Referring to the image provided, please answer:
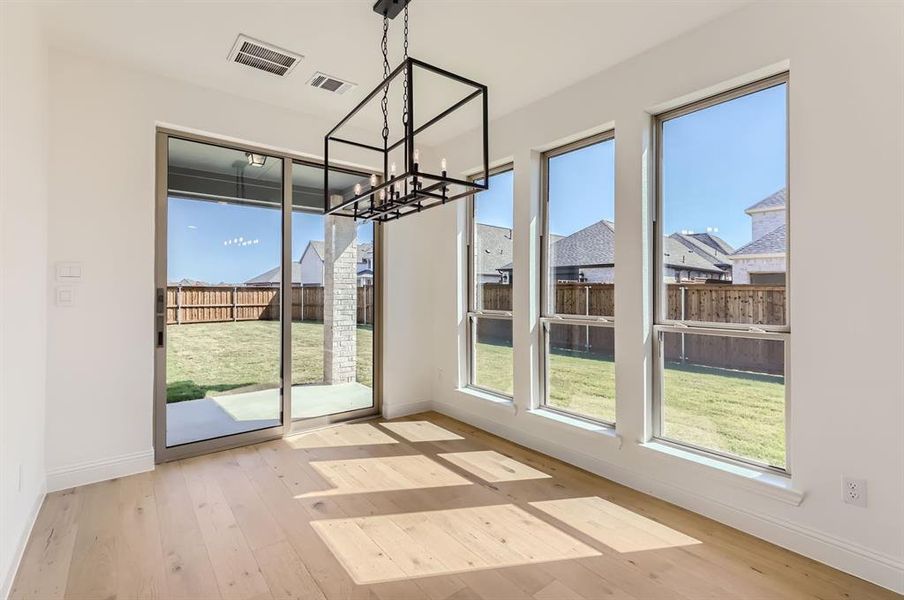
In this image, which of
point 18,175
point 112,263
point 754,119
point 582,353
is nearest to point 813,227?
point 754,119

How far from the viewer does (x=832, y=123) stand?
7.49 ft

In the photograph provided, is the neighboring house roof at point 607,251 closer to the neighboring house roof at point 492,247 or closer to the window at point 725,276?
the window at point 725,276

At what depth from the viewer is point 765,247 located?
2664 mm

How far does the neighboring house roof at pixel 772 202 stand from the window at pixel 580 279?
95 centimetres

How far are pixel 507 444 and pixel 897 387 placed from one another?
2692 millimetres

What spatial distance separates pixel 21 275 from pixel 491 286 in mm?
3549

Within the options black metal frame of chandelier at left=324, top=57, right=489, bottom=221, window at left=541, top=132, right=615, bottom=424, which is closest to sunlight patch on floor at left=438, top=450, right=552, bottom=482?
window at left=541, top=132, right=615, bottom=424

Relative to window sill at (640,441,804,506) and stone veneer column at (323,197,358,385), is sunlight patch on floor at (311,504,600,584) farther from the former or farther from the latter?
stone veneer column at (323,197,358,385)

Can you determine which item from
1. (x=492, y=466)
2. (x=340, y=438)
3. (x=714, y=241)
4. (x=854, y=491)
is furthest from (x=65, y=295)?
(x=854, y=491)

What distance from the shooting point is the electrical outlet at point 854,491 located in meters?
2.17

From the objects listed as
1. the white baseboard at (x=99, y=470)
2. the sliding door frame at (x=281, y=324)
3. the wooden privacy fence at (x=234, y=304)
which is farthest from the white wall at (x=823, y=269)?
the white baseboard at (x=99, y=470)

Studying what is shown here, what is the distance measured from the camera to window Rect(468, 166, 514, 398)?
440cm

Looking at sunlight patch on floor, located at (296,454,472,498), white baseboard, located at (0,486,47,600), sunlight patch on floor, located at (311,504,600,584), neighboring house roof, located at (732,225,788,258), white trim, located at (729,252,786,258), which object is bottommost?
sunlight patch on floor, located at (311,504,600,584)

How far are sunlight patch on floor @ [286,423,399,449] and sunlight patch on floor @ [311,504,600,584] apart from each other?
136 cm
